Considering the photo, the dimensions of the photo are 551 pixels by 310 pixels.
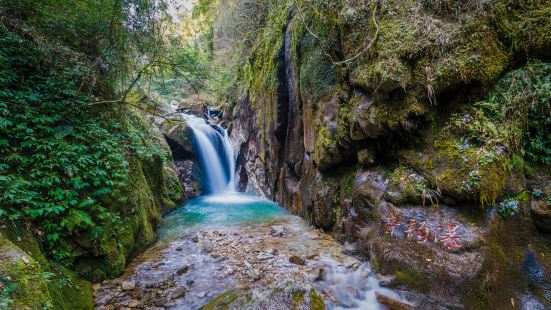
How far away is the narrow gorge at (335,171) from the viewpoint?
10.0ft

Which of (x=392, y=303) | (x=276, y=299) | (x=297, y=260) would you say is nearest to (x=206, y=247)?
(x=297, y=260)

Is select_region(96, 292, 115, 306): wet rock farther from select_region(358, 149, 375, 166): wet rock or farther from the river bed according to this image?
select_region(358, 149, 375, 166): wet rock

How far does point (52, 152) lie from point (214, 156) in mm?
10205

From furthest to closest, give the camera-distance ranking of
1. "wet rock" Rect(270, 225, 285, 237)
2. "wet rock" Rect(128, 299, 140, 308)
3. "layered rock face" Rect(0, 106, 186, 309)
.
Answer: "wet rock" Rect(270, 225, 285, 237), "wet rock" Rect(128, 299, 140, 308), "layered rock face" Rect(0, 106, 186, 309)

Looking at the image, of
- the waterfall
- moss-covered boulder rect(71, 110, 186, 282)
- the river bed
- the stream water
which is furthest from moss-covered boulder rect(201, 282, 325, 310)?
the waterfall

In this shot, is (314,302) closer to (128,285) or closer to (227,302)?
(227,302)

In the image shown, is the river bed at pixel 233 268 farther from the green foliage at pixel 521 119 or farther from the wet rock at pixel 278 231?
the green foliage at pixel 521 119

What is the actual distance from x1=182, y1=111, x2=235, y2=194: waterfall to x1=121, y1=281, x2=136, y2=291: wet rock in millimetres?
9404

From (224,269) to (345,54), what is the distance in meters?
4.76

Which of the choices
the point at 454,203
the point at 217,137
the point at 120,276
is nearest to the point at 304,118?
the point at 454,203

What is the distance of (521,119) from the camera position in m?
3.42

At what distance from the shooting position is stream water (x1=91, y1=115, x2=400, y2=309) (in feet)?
11.5

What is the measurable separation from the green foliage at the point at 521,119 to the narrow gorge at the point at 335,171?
0.07ft

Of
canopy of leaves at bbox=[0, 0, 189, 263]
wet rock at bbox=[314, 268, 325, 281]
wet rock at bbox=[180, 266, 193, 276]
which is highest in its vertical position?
canopy of leaves at bbox=[0, 0, 189, 263]
